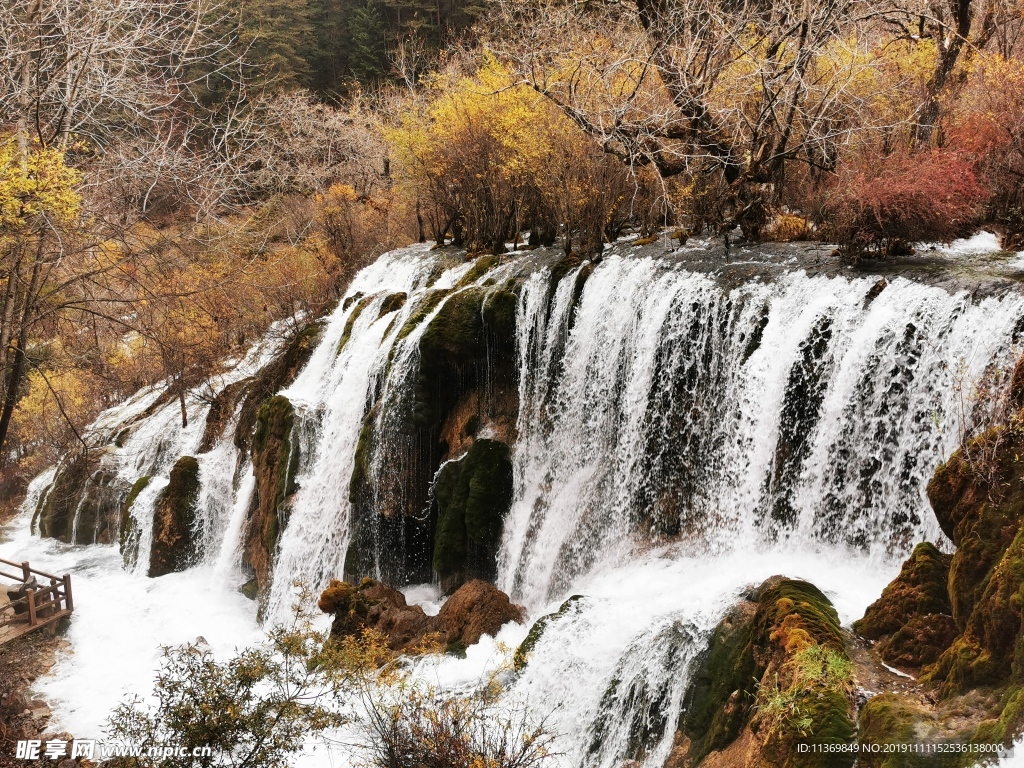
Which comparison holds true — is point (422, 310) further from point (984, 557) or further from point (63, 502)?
point (63, 502)

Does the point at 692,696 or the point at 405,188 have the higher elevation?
the point at 405,188

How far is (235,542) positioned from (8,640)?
4237mm

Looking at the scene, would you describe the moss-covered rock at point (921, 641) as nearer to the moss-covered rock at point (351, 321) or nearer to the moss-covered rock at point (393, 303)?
the moss-covered rock at point (393, 303)

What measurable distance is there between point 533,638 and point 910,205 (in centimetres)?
740

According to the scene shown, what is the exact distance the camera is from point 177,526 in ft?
53.3

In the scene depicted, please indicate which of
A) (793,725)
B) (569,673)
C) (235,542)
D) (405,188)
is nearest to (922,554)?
(793,725)

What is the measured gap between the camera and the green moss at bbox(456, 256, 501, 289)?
15.0m

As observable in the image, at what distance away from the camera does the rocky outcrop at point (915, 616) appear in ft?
19.2

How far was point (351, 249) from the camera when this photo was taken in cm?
2467

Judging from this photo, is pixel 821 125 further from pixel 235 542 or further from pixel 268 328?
pixel 268 328

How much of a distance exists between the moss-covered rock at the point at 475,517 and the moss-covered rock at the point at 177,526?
703 centimetres

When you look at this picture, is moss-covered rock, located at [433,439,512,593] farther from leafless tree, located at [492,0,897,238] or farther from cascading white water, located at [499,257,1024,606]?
leafless tree, located at [492,0,897,238]

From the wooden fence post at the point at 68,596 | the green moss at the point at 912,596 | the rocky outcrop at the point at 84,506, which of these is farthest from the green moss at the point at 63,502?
the green moss at the point at 912,596

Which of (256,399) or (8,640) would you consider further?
(256,399)
